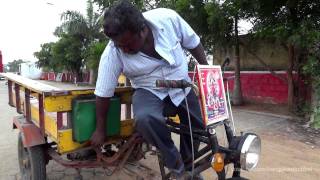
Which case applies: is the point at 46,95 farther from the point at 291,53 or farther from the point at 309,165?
the point at 291,53

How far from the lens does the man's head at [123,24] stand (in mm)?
2447

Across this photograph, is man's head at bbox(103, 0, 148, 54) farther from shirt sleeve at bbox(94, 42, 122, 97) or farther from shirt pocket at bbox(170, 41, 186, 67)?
shirt pocket at bbox(170, 41, 186, 67)

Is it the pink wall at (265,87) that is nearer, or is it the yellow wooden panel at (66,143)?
the yellow wooden panel at (66,143)

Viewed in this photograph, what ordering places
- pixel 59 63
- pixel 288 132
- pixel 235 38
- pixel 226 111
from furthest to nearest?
1. pixel 59 63
2. pixel 235 38
3. pixel 288 132
4. pixel 226 111

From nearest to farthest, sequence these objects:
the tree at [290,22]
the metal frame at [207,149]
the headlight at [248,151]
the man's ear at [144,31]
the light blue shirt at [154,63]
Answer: the headlight at [248,151] → the metal frame at [207,149] → the man's ear at [144,31] → the light blue shirt at [154,63] → the tree at [290,22]

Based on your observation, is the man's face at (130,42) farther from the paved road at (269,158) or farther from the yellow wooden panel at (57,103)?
the paved road at (269,158)

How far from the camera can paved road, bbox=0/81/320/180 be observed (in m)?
4.39

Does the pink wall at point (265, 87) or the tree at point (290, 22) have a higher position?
the tree at point (290, 22)

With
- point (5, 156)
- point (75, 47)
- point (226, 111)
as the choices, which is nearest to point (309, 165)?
point (226, 111)

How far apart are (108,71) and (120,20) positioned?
0.51 metres

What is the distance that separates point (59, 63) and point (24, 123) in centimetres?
2362

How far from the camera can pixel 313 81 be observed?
7.37m

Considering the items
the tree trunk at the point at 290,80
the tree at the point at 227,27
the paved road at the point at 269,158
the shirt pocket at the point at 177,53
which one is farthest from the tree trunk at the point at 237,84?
the shirt pocket at the point at 177,53

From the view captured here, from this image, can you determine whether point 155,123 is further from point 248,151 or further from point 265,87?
point 265,87
